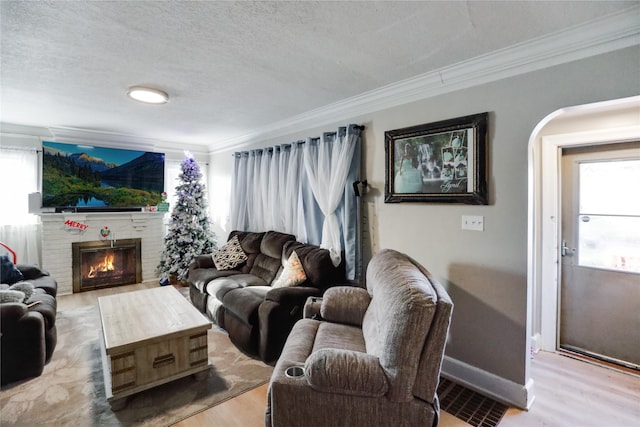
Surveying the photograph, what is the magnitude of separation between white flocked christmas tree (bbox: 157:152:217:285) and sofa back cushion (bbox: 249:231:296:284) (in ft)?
5.46

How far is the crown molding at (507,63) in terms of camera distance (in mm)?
1819

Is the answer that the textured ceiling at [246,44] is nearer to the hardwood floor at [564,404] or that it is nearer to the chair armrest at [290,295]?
the chair armrest at [290,295]

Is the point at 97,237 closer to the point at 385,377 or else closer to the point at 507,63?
the point at 385,377

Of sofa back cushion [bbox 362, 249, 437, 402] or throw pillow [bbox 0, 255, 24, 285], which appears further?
throw pillow [bbox 0, 255, 24, 285]

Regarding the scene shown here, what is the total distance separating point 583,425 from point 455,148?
2.07 metres

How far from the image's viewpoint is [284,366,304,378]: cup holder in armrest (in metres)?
1.71

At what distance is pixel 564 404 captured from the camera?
225 cm

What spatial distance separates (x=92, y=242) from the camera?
4977 millimetres

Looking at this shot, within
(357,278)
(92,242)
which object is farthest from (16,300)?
(357,278)

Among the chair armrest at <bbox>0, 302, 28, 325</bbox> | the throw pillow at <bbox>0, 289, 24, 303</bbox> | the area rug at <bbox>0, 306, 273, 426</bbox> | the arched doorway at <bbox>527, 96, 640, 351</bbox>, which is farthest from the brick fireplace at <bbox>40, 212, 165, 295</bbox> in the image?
the arched doorway at <bbox>527, 96, 640, 351</bbox>

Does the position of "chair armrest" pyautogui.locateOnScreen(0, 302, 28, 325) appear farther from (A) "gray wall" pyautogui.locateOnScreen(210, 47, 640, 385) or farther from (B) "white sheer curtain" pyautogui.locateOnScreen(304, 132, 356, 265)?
(A) "gray wall" pyautogui.locateOnScreen(210, 47, 640, 385)

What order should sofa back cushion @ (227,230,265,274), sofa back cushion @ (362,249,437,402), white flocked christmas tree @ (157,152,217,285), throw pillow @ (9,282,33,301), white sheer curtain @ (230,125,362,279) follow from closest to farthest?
1. sofa back cushion @ (362,249,437,402)
2. throw pillow @ (9,282,33,301)
3. white sheer curtain @ (230,125,362,279)
4. sofa back cushion @ (227,230,265,274)
5. white flocked christmas tree @ (157,152,217,285)

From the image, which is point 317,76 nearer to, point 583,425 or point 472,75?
point 472,75

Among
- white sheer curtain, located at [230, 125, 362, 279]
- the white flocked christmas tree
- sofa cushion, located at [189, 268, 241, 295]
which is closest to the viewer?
white sheer curtain, located at [230, 125, 362, 279]
